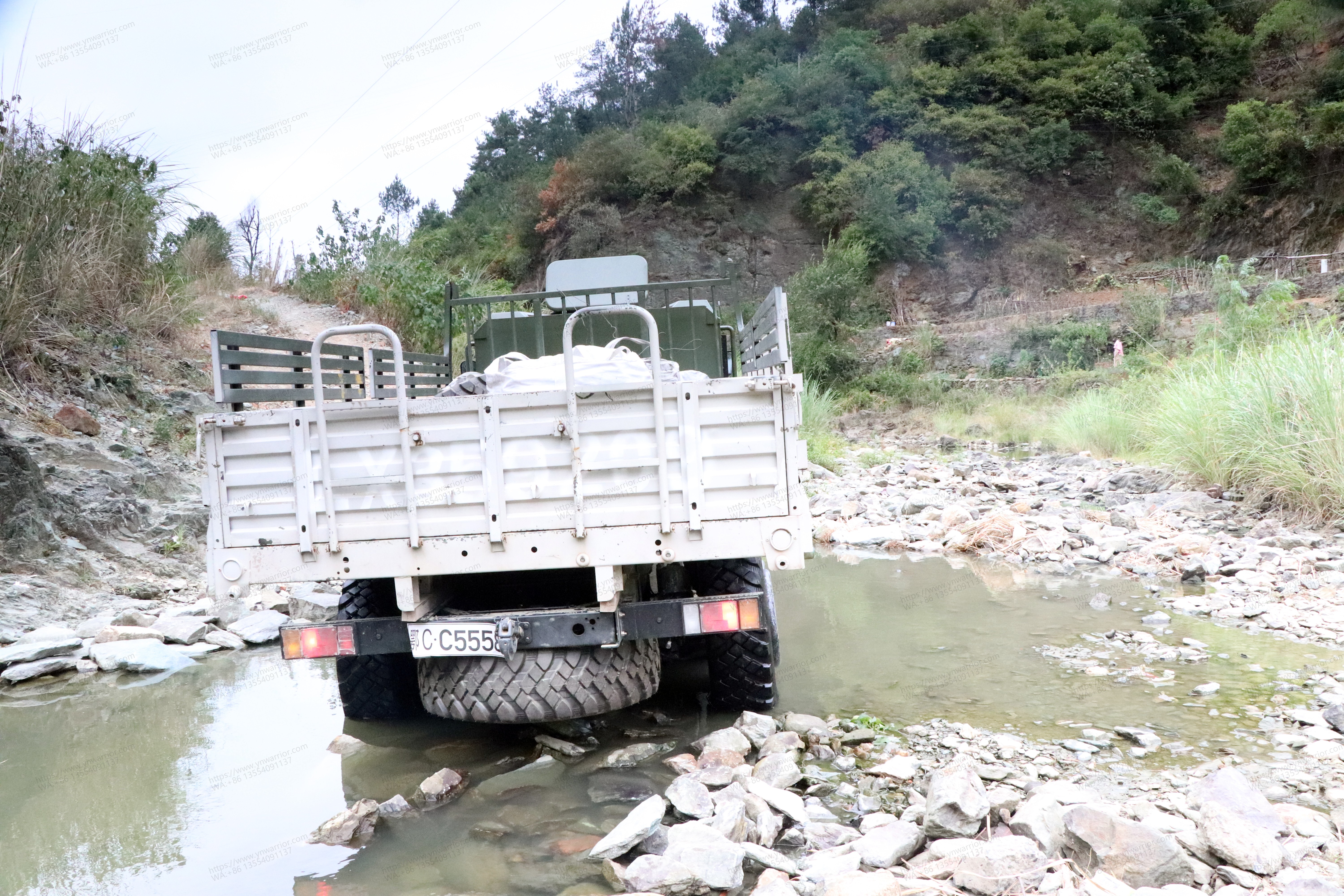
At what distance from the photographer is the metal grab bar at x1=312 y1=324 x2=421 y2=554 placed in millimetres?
3311

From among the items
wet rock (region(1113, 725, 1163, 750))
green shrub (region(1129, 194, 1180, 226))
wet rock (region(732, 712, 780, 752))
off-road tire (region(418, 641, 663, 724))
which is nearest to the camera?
off-road tire (region(418, 641, 663, 724))

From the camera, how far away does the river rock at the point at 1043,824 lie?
2.60m

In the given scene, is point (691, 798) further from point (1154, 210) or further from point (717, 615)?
point (1154, 210)

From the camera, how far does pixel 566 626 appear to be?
11.0ft

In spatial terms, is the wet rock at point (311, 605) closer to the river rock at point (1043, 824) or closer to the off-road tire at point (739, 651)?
the off-road tire at point (739, 651)

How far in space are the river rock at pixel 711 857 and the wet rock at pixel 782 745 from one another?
0.87 metres

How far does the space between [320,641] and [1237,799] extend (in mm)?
3191

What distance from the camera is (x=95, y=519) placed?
738cm

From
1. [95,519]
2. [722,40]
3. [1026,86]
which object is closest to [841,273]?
[1026,86]

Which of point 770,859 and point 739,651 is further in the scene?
point 739,651

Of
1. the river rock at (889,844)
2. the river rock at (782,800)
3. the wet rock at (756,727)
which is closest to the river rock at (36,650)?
the wet rock at (756,727)

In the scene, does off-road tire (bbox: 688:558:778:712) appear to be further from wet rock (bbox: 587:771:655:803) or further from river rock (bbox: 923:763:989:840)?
river rock (bbox: 923:763:989:840)

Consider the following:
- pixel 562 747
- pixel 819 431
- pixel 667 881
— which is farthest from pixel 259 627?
pixel 819 431

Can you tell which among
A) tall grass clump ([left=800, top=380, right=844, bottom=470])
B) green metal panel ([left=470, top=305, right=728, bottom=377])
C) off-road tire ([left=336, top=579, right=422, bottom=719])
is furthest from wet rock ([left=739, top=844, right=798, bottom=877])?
tall grass clump ([left=800, top=380, right=844, bottom=470])
